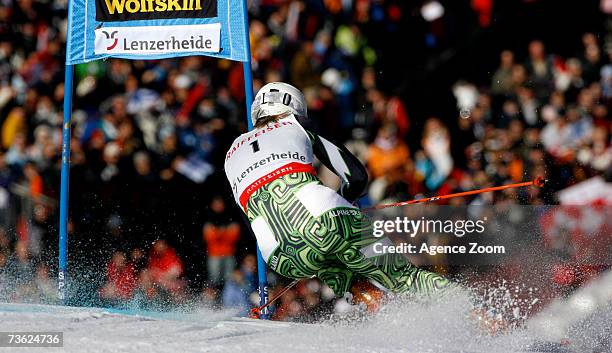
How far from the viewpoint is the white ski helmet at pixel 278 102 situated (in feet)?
19.0

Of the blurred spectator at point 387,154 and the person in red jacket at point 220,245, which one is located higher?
the blurred spectator at point 387,154

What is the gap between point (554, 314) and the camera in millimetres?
7883

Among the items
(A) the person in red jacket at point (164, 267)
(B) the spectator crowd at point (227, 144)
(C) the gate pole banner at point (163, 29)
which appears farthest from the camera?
(A) the person in red jacket at point (164, 267)

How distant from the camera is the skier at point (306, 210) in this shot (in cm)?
538

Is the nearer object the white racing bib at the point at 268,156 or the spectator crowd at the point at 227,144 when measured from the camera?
the white racing bib at the point at 268,156

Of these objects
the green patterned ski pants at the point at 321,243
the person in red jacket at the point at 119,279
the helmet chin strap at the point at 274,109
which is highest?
the helmet chin strap at the point at 274,109

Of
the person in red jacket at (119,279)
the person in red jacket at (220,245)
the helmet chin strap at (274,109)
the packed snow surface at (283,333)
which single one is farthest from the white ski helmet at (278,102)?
the person in red jacket at (119,279)

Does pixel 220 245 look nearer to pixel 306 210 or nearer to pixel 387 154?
pixel 387 154

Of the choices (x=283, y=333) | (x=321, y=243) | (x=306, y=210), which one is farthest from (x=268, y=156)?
(x=283, y=333)

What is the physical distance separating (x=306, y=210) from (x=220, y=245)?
12.8 feet

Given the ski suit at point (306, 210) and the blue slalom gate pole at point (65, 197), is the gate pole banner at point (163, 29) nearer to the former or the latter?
the blue slalom gate pole at point (65, 197)

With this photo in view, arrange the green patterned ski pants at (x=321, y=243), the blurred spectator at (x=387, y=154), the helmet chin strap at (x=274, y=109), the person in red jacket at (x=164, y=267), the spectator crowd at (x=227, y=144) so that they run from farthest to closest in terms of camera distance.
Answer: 1. the blurred spectator at (x=387, y=154)
2. the person in red jacket at (x=164, y=267)
3. the spectator crowd at (x=227, y=144)
4. the helmet chin strap at (x=274, y=109)
5. the green patterned ski pants at (x=321, y=243)

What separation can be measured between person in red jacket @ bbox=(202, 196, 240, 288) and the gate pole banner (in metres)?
2.38

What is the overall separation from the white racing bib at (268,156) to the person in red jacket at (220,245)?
3.49m
